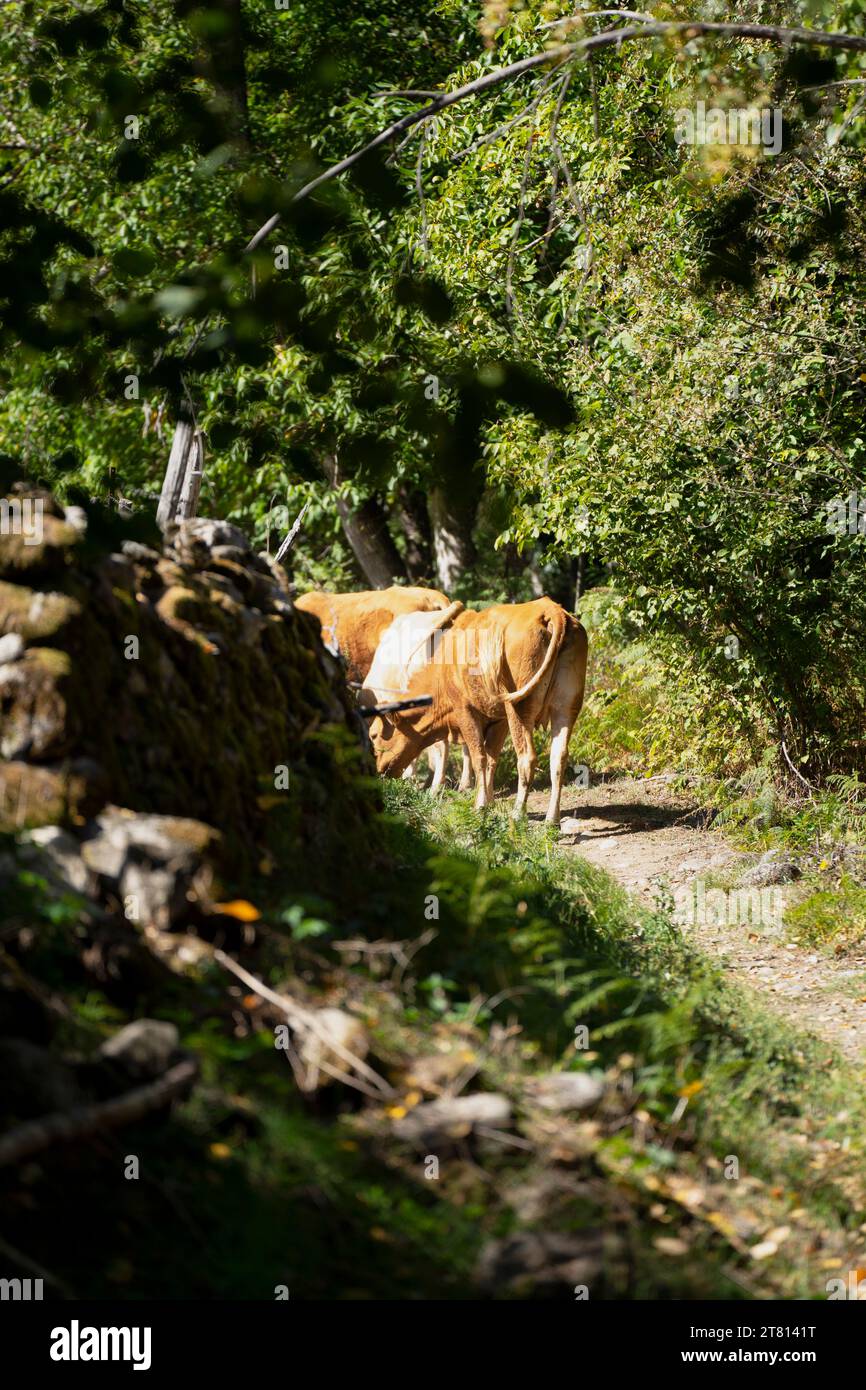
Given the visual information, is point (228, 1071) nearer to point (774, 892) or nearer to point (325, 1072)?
point (325, 1072)

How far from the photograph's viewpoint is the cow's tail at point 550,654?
12.5 metres

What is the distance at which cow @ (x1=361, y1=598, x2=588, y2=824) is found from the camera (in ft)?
41.1

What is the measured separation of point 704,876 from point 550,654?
8.71 ft

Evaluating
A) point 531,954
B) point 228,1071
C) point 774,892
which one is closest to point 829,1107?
point 531,954

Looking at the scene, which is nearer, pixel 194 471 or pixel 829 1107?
pixel 829 1107

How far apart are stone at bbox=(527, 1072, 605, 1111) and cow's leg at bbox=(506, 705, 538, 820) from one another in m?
8.02

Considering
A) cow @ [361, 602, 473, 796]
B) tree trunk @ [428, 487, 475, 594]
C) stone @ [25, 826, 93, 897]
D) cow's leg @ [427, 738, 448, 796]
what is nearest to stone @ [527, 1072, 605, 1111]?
stone @ [25, 826, 93, 897]

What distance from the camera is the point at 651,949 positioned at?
7875 mm

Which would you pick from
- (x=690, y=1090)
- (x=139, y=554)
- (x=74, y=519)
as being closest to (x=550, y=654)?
(x=139, y=554)

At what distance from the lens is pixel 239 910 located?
469 centimetres

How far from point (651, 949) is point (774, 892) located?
9.15 feet

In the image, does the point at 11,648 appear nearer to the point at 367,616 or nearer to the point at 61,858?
the point at 61,858

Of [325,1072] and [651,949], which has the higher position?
[325,1072]
